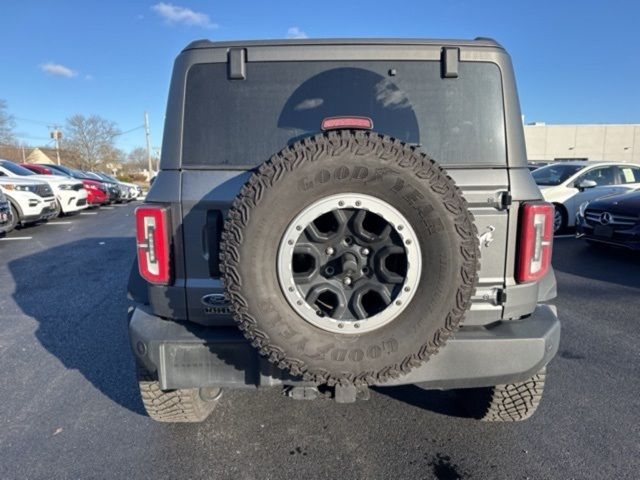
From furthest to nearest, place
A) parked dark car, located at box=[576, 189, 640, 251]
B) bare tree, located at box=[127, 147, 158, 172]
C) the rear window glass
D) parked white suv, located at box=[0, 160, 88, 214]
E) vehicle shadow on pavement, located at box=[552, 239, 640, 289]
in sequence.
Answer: bare tree, located at box=[127, 147, 158, 172], parked white suv, located at box=[0, 160, 88, 214], parked dark car, located at box=[576, 189, 640, 251], vehicle shadow on pavement, located at box=[552, 239, 640, 289], the rear window glass

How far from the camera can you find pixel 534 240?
205cm

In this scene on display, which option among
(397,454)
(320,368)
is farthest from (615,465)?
(320,368)

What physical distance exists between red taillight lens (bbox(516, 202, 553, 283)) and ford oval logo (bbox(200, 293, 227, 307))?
60.0 inches

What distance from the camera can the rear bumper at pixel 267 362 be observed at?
195cm

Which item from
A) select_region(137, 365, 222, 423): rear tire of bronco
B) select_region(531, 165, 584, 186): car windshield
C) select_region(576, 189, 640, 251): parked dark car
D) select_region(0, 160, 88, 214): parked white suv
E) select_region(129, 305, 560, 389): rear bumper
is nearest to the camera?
select_region(129, 305, 560, 389): rear bumper

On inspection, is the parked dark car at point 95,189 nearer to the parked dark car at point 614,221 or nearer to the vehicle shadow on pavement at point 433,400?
the vehicle shadow on pavement at point 433,400

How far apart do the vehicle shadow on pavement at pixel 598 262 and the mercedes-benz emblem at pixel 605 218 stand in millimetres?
617

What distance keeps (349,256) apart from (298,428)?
1377 mm

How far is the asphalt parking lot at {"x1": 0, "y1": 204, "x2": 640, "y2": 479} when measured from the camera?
7.25ft

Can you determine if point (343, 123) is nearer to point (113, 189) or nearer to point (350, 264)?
point (350, 264)

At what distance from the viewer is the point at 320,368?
1.76 m

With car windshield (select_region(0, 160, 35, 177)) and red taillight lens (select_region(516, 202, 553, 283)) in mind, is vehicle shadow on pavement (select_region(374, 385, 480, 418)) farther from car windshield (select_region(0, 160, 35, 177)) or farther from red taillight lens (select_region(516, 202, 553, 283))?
car windshield (select_region(0, 160, 35, 177))

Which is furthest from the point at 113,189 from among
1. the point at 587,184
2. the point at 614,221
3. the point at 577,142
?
the point at 577,142

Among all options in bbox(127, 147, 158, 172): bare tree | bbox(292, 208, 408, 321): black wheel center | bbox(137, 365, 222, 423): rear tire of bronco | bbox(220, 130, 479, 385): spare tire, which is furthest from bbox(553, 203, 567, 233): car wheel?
bbox(127, 147, 158, 172): bare tree
